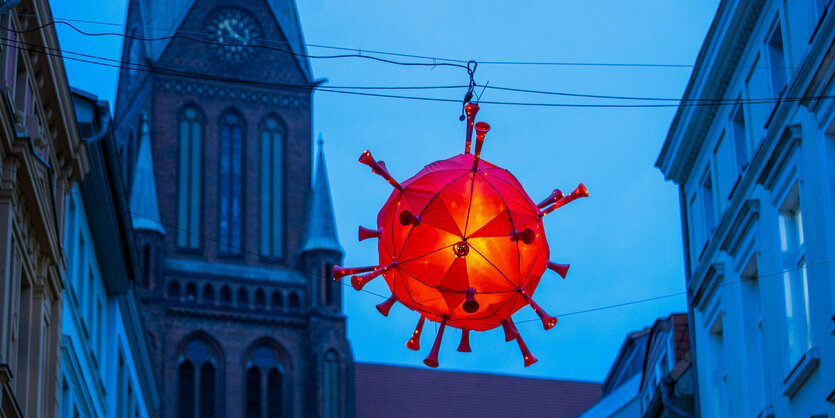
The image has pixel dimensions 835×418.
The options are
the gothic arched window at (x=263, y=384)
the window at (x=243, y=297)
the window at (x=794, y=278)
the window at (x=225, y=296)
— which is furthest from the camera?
the window at (x=243, y=297)

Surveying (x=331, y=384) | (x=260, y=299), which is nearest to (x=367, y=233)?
(x=331, y=384)

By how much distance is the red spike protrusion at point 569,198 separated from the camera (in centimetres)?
1290

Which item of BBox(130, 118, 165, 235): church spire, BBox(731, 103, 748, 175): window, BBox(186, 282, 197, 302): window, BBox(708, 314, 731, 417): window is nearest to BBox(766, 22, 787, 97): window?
BBox(731, 103, 748, 175): window

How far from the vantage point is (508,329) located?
44.0 ft

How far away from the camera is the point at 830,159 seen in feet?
61.0

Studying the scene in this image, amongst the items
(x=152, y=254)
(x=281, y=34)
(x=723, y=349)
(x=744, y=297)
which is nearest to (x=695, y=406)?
(x=723, y=349)

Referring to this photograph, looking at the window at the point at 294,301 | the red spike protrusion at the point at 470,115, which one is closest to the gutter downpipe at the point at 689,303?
the red spike protrusion at the point at 470,115

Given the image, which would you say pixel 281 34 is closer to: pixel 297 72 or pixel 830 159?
pixel 297 72

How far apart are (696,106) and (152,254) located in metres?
52.0

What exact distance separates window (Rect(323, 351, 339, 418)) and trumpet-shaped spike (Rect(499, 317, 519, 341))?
61.1 metres

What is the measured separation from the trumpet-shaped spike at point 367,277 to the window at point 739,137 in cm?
1093

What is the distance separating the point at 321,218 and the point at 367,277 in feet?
213

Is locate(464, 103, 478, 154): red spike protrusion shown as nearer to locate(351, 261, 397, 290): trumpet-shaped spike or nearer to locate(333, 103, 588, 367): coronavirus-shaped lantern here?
locate(333, 103, 588, 367): coronavirus-shaped lantern

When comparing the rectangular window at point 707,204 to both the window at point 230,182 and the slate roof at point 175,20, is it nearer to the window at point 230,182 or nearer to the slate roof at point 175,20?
the slate roof at point 175,20
